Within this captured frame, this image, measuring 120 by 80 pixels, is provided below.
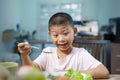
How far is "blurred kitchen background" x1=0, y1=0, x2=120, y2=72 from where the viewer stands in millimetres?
4804

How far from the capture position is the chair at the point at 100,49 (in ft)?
4.65

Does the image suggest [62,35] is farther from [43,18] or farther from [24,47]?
[43,18]

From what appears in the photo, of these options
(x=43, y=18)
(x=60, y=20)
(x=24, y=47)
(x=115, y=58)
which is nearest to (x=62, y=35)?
(x=60, y=20)

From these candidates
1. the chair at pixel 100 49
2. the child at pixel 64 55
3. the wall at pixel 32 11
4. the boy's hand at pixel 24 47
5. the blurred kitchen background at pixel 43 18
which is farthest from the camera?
the wall at pixel 32 11

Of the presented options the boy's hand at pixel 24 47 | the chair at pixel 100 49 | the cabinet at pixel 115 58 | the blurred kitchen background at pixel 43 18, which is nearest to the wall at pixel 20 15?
the blurred kitchen background at pixel 43 18

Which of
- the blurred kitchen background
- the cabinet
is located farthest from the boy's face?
the blurred kitchen background

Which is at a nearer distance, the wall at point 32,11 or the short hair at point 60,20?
the short hair at point 60,20

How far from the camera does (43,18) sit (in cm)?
557

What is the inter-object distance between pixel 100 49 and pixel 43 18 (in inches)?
165

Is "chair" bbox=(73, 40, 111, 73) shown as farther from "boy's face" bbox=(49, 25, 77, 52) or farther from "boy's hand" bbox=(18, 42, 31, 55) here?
"boy's hand" bbox=(18, 42, 31, 55)

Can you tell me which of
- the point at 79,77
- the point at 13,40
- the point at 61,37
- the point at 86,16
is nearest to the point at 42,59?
the point at 61,37

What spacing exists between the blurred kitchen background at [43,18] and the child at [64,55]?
3.10 metres

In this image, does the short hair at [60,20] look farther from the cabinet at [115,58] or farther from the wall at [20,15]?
the wall at [20,15]

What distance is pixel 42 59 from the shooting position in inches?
50.4
